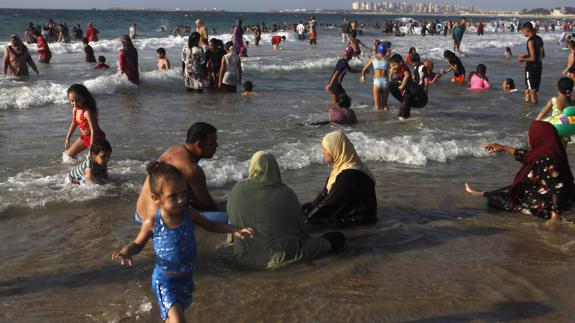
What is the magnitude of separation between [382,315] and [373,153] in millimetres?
4840

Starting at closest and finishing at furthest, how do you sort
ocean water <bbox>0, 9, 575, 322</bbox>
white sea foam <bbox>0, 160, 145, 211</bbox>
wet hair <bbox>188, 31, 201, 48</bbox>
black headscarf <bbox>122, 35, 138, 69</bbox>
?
ocean water <bbox>0, 9, 575, 322</bbox>
white sea foam <bbox>0, 160, 145, 211</bbox>
wet hair <bbox>188, 31, 201, 48</bbox>
black headscarf <bbox>122, 35, 138, 69</bbox>

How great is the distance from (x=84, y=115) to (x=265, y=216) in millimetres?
3748

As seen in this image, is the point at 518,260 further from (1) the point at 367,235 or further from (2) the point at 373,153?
(2) the point at 373,153

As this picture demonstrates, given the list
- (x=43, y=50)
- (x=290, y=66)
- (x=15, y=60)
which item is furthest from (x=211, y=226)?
(x=43, y=50)

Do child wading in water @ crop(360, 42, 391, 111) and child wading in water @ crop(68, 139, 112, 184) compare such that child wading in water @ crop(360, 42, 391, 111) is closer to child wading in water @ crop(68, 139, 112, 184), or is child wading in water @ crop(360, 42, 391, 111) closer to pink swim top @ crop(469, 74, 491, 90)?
pink swim top @ crop(469, 74, 491, 90)

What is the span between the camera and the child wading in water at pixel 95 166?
6.24 metres

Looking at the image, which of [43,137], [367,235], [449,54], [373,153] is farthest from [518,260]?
[449,54]

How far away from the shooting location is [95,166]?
638cm

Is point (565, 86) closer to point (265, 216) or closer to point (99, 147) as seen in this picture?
point (265, 216)

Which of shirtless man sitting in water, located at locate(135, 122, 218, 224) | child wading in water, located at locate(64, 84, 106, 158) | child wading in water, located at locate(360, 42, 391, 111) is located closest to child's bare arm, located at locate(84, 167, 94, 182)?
child wading in water, located at locate(64, 84, 106, 158)

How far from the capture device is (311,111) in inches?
485

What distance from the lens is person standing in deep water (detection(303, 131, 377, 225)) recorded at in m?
5.36

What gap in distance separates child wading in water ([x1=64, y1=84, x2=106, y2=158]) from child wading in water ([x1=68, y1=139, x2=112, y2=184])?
807 millimetres

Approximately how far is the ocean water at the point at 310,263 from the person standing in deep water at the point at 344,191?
0.20m
